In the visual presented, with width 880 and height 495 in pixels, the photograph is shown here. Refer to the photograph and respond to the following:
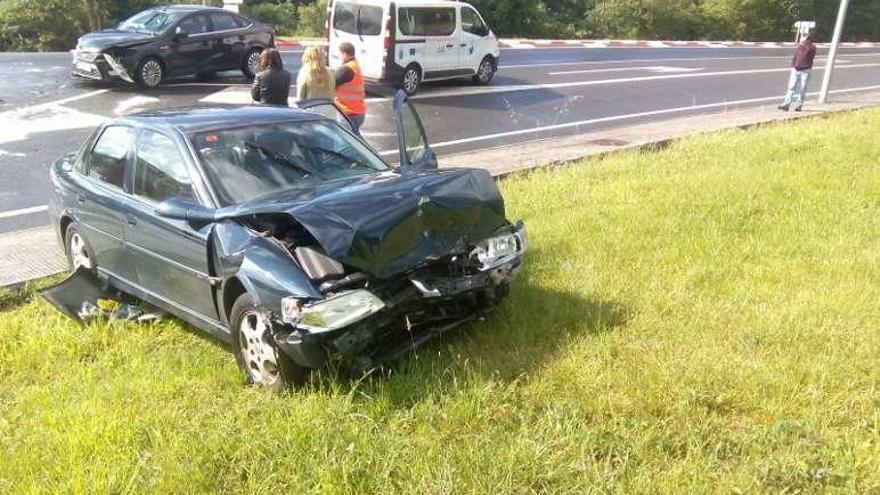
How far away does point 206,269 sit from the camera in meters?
4.25

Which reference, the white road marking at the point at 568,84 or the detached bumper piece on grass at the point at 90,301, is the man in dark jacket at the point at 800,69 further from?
the detached bumper piece on grass at the point at 90,301

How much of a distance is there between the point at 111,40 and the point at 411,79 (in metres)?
5.74

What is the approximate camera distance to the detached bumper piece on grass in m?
4.94

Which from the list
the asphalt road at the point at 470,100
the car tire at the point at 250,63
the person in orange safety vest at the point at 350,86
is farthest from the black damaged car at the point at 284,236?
the car tire at the point at 250,63

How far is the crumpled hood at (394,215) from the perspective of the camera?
3854mm

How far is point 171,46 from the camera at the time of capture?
14.7m

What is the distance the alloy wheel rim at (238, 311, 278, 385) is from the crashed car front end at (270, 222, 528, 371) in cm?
18

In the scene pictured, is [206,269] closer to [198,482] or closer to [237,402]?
[237,402]

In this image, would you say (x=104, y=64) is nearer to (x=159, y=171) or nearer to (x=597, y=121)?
(x=597, y=121)

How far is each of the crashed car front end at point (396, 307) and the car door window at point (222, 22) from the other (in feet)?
41.9

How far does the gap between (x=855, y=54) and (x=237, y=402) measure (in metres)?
36.4

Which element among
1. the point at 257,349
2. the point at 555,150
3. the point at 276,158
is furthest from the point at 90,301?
the point at 555,150

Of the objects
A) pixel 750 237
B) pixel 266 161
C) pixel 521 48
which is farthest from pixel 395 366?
pixel 521 48

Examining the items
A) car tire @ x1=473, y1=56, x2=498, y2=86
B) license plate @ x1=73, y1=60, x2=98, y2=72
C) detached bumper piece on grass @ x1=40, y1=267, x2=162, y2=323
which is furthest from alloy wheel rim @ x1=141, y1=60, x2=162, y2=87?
detached bumper piece on grass @ x1=40, y1=267, x2=162, y2=323
